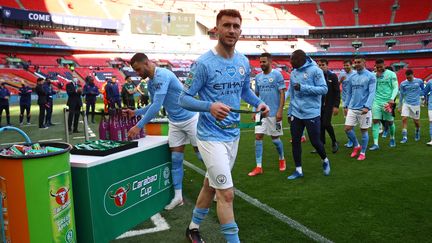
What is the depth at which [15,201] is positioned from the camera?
8.21 feet

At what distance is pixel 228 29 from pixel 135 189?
2.02 meters

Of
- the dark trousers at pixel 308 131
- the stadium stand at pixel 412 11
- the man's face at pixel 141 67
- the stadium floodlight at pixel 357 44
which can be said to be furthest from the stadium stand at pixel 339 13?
the man's face at pixel 141 67

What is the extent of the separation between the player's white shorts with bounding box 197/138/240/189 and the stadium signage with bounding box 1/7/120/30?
155 feet

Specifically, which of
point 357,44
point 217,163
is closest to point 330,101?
point 217,163

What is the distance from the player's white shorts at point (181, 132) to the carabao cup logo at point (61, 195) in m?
1.78

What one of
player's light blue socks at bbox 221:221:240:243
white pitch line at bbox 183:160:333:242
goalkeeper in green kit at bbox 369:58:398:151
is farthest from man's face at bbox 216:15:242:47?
goalkeeper in green kit at bbox 369:58:398:151

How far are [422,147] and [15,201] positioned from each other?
28.4ft

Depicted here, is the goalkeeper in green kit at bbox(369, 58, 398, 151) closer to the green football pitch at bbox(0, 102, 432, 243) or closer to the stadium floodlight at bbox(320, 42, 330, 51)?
the green football pitch at bbox(0, 102, 432, 243)

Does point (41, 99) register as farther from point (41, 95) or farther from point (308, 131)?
point (308, 131)

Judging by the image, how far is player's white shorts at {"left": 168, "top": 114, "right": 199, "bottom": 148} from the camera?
443cm

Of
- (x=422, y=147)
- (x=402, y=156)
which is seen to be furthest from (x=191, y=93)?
(x=422, y=147)

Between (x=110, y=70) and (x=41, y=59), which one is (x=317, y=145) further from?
(x=41, y=59)

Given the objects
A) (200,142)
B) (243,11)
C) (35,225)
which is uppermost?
(243,11)

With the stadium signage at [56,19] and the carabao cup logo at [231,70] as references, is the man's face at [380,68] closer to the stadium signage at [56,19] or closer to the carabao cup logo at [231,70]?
the carabao cup logo at [231,70]
